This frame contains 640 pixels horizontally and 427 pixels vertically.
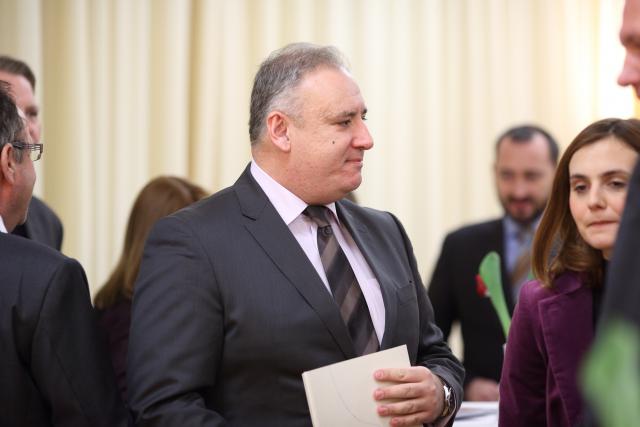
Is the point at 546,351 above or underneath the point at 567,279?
underneath

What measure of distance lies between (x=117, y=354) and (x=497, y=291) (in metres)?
1.36

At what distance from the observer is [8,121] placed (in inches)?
79.4

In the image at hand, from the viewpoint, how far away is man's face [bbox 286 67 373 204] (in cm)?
214

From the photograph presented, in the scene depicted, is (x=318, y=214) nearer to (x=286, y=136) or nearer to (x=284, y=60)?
(x=286, y=136)

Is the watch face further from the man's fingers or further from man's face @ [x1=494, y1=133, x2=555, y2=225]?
man's face @ [x1=494, y1=133, x2=555, y2=225]

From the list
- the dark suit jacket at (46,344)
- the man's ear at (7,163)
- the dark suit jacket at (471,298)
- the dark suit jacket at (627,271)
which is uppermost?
the man's ear at (7,163)

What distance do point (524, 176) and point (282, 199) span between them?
2.03 m

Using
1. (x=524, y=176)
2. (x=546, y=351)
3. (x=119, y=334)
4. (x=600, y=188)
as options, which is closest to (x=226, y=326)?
(x=546, y=351)

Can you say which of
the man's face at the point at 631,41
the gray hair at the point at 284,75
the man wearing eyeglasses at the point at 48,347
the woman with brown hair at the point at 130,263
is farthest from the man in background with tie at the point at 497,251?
the man's face at the point at 631,41

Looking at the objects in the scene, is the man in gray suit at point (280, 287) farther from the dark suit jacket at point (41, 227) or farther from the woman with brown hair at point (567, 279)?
the dark suit jacket at point (41, 227)

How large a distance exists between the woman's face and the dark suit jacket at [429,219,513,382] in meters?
1.43

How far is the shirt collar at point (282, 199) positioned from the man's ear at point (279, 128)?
9 cm

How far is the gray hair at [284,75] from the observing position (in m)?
2.17

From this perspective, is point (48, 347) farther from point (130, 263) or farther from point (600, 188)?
point (130, 263)
